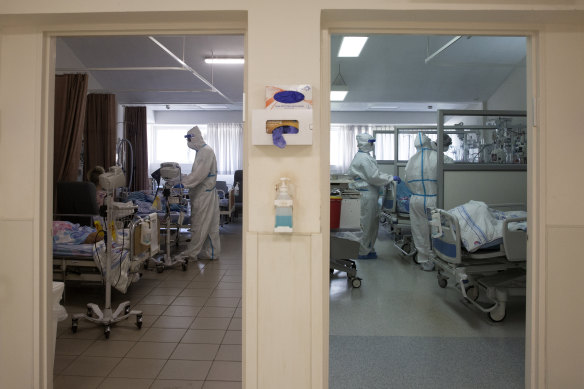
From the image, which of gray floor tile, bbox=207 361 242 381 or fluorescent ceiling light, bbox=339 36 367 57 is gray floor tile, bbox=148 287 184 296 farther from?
fluorescent ceiling light, bbox=339 36 367 57

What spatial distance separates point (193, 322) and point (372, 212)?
2872 mm

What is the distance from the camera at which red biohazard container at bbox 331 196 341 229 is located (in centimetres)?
382

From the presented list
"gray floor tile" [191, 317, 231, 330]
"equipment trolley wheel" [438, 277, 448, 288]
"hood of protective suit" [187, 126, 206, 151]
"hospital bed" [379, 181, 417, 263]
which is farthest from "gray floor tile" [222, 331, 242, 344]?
"hospital bed" [379, 181, 417, 263]

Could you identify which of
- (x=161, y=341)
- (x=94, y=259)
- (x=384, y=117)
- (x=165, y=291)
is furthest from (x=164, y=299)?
(x=384, y=117)

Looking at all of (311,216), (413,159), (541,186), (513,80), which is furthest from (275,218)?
(513,80)

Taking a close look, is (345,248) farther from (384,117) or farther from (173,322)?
(384,117)

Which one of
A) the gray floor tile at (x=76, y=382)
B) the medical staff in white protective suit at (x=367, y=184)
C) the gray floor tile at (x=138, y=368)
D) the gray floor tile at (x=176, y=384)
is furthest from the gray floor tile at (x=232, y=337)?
the medical staff in white protective suit at (x=367, y=184)

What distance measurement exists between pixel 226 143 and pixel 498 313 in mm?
8181

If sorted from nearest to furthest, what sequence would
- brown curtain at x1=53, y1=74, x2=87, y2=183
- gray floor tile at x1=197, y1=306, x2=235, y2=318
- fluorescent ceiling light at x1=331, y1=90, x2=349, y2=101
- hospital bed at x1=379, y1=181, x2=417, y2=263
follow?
gray floor tile at x1=197, y1=306, x2=235, y2=318 → brown curtain at x1=53, y1=74, x2=87, y2=183 → hospital bed at x1=379, y1=181, x2=417, y2=263 → fluorescent ceiling light at x1=331, y1=90, x2=349, y2=101

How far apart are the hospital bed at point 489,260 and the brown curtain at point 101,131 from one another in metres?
5.55

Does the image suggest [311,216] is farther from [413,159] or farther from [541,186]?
[413,159]

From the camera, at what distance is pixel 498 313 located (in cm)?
327

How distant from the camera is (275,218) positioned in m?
1.68

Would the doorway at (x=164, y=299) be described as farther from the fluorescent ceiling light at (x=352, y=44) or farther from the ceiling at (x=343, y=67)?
the fluorescent ceiling light at (x=352, y=44)
